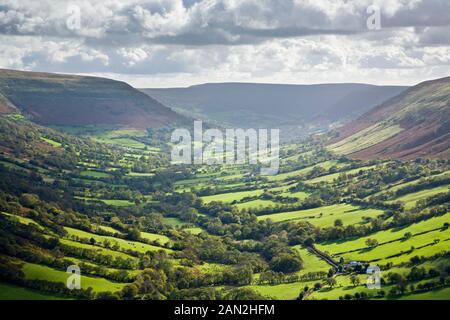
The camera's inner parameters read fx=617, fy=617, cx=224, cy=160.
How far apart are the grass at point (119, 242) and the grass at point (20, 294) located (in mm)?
30953

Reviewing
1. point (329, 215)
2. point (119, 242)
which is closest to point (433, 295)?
point (119, 242)

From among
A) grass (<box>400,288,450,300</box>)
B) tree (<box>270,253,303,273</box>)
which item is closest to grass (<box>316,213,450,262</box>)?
tree (<box>270,253,303,273</box>)

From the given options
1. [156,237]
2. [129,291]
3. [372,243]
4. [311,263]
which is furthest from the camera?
[156,237]

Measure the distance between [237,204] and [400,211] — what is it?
5507cm

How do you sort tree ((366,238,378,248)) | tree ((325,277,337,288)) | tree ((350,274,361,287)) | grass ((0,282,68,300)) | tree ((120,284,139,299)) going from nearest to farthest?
grass ((0,282,68,300)) < tree ((120,284,139,299)) < tree ((350,274,361,287)) < tree ((325,277,337,288)) < tree ((366,238,378,248))

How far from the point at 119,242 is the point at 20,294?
37.2 meters

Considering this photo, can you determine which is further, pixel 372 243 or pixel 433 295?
pixel 372 243

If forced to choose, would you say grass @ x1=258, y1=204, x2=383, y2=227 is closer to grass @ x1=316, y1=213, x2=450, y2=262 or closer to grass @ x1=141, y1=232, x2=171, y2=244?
grass @ x1=316, y1=213, x2=450, y2=262

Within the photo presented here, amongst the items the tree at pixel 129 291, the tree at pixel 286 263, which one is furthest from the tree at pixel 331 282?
the tree at pixel 129 291

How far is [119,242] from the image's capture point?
133m

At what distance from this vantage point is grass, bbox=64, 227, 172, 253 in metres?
130

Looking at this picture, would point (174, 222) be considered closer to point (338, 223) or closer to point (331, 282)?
point (338, 223)

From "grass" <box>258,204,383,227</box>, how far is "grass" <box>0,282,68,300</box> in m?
77.0
